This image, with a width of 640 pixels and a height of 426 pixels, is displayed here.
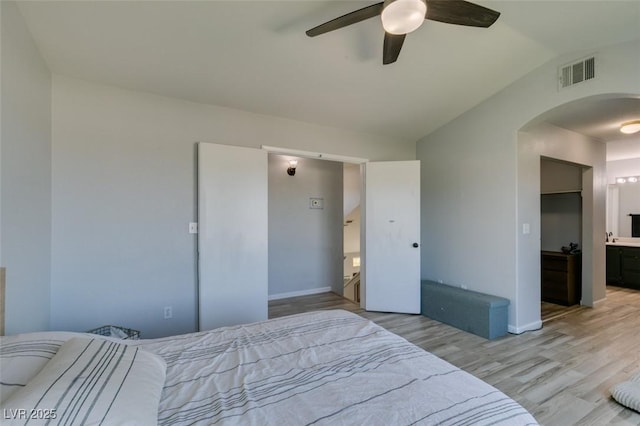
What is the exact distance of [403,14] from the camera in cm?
157

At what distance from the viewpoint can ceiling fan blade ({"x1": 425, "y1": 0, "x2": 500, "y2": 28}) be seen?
161 cm

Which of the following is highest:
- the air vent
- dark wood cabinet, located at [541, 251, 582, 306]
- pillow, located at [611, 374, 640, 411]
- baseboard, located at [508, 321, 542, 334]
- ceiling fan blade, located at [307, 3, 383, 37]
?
the air vent

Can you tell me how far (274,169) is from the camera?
A: 471 centimetres

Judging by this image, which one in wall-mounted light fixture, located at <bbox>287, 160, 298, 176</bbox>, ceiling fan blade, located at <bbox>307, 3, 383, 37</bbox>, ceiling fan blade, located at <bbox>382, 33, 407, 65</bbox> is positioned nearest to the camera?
ceiling fan blade, located at <bbox>307, 3, 383, 37</bbox>

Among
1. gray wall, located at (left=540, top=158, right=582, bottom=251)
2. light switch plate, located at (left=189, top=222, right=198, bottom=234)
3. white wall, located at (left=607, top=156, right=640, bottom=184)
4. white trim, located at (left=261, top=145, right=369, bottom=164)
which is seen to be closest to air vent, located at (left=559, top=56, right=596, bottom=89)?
gray wall, located at (left=540, top=158, right=582, bottom=251)

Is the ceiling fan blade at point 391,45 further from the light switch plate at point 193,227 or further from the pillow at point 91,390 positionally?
the light switch plate at point 193,227

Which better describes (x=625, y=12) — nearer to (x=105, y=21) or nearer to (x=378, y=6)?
(x=378, y=6)

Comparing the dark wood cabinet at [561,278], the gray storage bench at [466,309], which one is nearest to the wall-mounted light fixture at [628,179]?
the dark wood cabinet at [561,278]

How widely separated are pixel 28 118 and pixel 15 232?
764 mm

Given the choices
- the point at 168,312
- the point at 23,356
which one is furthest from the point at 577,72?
the point at 168,312

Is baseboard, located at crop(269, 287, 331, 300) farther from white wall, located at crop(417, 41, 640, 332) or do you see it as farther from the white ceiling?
the white ceiling

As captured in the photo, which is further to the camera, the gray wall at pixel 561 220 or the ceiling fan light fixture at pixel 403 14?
the gray wall at pixel 561 220

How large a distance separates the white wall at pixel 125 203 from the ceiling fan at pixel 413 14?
5.89 feet

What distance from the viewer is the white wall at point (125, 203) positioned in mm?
2430
